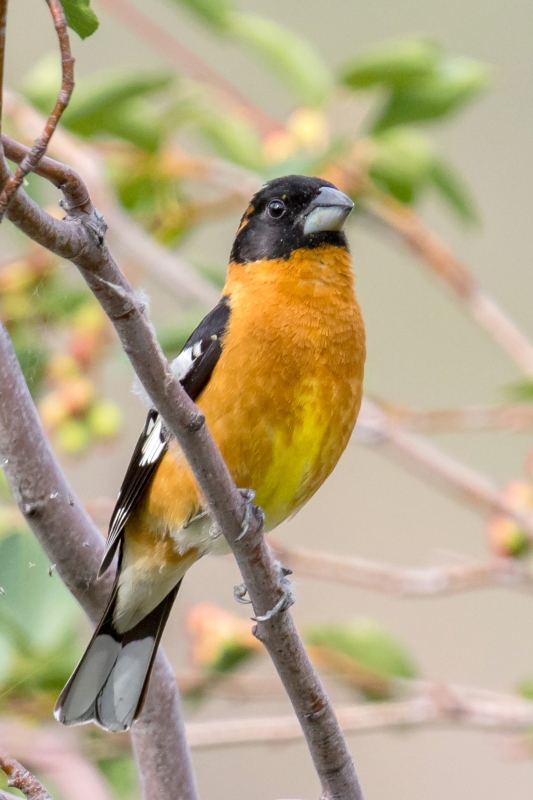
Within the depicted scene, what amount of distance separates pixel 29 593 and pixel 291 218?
32.7 inches

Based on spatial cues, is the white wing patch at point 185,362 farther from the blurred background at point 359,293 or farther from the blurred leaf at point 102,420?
the blurred leaf at point 102,420

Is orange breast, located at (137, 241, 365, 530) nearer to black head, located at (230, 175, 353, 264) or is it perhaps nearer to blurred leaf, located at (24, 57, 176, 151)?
black head, located at (230, 175, 353, 264)

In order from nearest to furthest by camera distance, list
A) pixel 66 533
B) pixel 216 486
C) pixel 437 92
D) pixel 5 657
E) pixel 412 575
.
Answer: pixel 216 486 → pixel 66 533 → pixel 5 657 → pixel 412 575 → pixel 437 92

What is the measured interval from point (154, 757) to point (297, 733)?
0.48 metres

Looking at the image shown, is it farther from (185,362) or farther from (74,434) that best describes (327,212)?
(74,434)

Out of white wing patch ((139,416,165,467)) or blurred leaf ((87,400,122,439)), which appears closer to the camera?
white wing patch ((139,416,165,467))

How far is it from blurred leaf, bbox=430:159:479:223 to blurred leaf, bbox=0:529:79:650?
1.36m

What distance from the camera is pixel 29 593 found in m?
1.58

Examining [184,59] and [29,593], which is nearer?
[29,593]

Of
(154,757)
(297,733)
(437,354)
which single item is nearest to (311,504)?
(437,354)

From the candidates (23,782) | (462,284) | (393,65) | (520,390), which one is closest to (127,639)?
(23,782)

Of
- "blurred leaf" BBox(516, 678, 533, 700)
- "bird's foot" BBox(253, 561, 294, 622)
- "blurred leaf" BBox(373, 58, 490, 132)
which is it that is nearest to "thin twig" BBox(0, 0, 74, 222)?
"bird's foot" BBox(253, 561, 294, 622)

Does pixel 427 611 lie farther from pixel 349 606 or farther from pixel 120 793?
pixel 120 793

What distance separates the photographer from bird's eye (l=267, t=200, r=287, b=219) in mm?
1930
